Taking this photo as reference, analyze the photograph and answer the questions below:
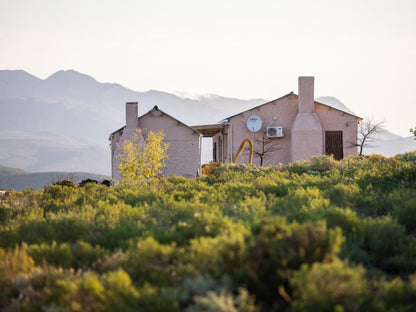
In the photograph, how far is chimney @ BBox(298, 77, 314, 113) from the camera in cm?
2872

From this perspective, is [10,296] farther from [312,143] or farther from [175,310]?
[312,143]

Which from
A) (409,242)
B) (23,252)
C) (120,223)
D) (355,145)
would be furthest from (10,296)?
(355,145)

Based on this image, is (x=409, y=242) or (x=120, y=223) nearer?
(x=409, y=242)

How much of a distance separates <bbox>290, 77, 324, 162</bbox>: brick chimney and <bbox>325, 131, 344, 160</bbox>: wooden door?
2.30 ft

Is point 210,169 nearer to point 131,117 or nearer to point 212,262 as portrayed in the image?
point 131,117

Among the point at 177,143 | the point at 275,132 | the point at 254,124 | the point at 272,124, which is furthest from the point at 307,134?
the point at 177,143

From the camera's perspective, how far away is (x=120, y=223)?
21.5ft

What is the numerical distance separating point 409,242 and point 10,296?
460 cm

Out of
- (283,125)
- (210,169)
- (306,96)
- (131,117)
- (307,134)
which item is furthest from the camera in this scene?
(283,125)

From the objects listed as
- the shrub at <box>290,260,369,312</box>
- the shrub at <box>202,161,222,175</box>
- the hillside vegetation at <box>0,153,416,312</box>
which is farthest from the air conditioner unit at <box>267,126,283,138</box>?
the shrub at <box>290,260,369,312</box>

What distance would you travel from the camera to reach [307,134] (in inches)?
1105

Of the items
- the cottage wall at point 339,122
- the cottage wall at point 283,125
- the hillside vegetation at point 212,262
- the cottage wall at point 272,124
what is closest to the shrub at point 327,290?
the hillside vegetation at point 212,262

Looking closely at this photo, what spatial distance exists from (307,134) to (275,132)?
202 centimetres

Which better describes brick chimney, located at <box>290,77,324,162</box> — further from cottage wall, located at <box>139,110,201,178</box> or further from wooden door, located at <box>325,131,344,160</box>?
cottage wall, located at <box>139,110,201,178</box>
